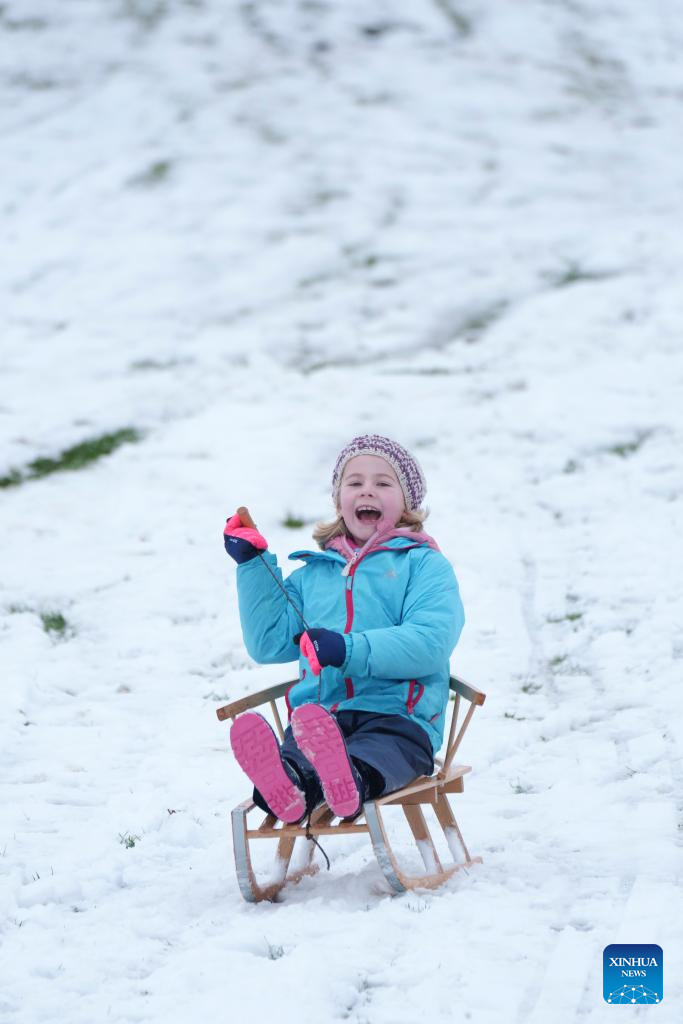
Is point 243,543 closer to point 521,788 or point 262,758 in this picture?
point 262,758

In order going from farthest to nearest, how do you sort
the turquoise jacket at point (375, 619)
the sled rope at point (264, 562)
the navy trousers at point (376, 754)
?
the sled rope at point (264, 562) → the turquoise jacket at point (375, 619) → the navy trousers at point (376, 754)

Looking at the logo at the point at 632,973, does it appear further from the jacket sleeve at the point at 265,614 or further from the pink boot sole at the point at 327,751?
the jacket sleeve at the point at 265,614

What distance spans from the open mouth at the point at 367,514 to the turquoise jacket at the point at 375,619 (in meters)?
0.14

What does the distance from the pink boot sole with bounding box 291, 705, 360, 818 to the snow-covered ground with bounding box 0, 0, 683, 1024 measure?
46cm

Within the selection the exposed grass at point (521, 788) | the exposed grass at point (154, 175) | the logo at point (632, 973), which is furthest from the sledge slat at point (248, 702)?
the exposed grass at point (154, 175)

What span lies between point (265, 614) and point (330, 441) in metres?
6.43

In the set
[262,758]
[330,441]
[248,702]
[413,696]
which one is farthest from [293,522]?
[262,758]

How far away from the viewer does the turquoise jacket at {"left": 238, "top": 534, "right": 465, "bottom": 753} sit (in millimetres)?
3842

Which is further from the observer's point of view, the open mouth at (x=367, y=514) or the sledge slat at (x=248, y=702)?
the open mouth at (x=367, y=514)

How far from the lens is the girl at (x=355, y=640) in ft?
11.4

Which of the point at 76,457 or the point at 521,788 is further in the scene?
the point at 76,457

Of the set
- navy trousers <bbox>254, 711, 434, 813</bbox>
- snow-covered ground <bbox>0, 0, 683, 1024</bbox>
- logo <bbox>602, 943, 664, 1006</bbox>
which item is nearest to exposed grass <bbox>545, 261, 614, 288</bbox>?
snow-covered ground <bbox>0, 0, 683, 1024</bbox>

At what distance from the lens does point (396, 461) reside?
441 cm

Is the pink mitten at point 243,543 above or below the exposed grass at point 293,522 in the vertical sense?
above
